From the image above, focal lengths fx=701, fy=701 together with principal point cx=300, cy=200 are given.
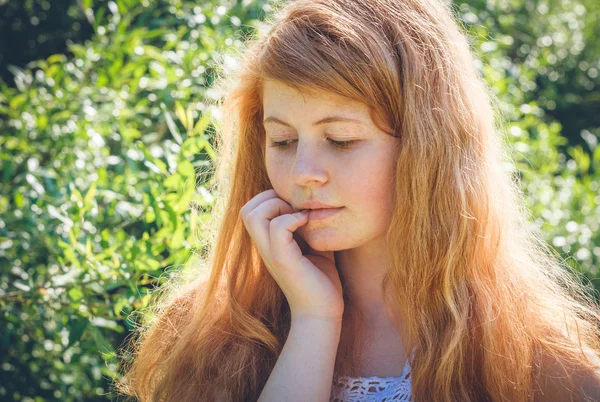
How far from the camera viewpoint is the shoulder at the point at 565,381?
1903 millimetres

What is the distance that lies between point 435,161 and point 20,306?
182cm

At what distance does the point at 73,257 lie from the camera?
2381 millimetres

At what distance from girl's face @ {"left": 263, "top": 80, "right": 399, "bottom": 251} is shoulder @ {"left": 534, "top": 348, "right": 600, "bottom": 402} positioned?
0.61m

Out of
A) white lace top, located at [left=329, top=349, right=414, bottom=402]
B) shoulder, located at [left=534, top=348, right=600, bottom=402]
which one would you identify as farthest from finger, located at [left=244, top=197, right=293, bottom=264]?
shoulder, located at [left=534, top=348, right=600, bottom=402]

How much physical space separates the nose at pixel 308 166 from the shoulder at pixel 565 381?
2.71 feet

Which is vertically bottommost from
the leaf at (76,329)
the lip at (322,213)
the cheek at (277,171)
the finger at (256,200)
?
the leaf at (76,329)

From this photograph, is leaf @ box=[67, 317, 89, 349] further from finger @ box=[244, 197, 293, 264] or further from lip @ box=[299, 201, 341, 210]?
lip @ box=[299, 201, 341, 210]

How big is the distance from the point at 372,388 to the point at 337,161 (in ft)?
2.27

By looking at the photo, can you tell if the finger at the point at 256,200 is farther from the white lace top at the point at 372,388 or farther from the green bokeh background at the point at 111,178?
the white lace top at the point at 372,388

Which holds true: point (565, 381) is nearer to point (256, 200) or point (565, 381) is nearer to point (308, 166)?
point (308, 166)

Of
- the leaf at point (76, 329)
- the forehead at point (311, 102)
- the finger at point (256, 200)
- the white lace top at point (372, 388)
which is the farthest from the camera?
the leaf at point (76, 329)

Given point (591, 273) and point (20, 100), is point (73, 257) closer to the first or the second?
point (20, 100)

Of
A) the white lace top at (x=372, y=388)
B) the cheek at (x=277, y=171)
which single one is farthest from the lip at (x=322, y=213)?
the white lace top at (x=372, y=388)

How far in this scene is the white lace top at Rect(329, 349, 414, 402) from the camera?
2023 mm
